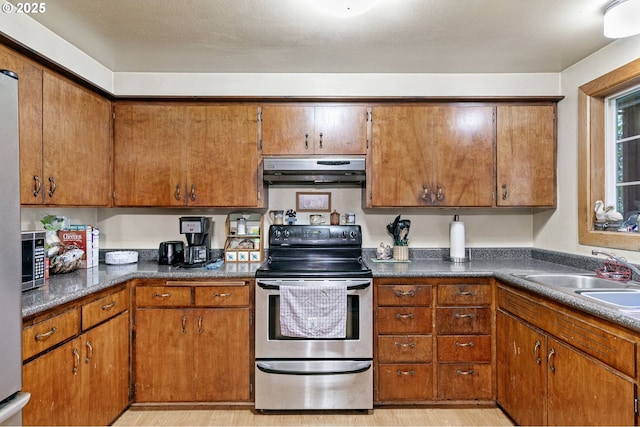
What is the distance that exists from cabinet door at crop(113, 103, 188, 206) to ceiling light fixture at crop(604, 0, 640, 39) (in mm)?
2637

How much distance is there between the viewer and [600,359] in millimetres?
1462

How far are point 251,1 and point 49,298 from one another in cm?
173

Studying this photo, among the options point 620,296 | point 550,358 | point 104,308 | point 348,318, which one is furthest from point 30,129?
point 620,296

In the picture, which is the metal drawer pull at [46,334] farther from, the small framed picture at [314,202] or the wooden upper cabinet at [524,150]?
the wooden upper cabinet at [524,150]

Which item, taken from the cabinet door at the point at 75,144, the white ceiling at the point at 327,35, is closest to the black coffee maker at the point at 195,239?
the cabinet door at the point at 75,144

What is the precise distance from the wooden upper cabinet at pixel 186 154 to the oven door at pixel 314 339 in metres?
0.75

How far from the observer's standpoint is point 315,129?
2.62 metres

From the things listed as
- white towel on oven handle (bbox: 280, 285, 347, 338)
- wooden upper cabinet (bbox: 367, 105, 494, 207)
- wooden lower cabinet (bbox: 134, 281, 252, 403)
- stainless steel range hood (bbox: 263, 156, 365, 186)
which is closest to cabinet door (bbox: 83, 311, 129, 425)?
A: wooden lower cabinet (bbox: 134, 281, 252, 403)

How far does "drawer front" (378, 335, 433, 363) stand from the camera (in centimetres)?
230

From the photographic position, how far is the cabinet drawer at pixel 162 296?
7.54 ft

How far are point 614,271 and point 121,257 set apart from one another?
10.7 ft

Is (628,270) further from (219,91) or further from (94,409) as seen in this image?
(94,409)

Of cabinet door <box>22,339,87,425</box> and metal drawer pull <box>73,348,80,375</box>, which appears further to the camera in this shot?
metal drawer pull <box>73,348,80,375</box>

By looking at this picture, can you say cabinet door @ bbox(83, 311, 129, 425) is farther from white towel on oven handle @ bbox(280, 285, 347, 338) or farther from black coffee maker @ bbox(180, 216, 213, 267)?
white towel on oven handle @ bbox(280, 285, 347, 338)
